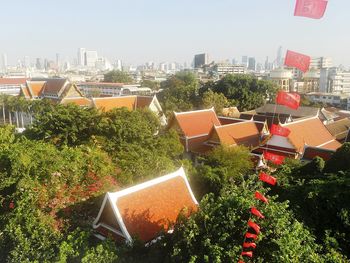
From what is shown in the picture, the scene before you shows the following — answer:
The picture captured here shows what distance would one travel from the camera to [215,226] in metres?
8.33

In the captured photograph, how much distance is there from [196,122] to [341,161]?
12.4m

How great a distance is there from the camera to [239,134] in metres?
24.9

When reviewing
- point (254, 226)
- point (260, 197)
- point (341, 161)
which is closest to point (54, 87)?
Result: point (341, 161)

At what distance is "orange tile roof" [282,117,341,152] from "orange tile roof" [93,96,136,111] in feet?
46.0

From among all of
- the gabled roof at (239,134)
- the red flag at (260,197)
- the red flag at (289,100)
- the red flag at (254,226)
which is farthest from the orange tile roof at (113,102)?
the red flag at (254,226)

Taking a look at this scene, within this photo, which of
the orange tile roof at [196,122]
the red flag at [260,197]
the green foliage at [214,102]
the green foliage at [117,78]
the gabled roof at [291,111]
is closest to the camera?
the red flag at [260,197]

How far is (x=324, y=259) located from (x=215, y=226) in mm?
2727

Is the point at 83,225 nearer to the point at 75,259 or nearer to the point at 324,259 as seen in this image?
the point at 75,259

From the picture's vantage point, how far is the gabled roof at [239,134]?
23.8 m

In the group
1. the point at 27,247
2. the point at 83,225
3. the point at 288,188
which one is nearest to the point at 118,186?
the point at 83,225

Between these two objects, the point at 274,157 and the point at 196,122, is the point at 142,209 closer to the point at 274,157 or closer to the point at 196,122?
the point at 274,157

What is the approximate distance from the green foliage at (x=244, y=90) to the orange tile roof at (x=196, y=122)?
13286mm

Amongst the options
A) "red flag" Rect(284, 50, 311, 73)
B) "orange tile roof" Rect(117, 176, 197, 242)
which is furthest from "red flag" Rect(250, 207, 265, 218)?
"red flag" Rect(284, 50, 311, 73)

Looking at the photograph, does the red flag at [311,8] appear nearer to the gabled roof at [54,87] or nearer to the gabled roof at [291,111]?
the gabled roof at [291,111]
